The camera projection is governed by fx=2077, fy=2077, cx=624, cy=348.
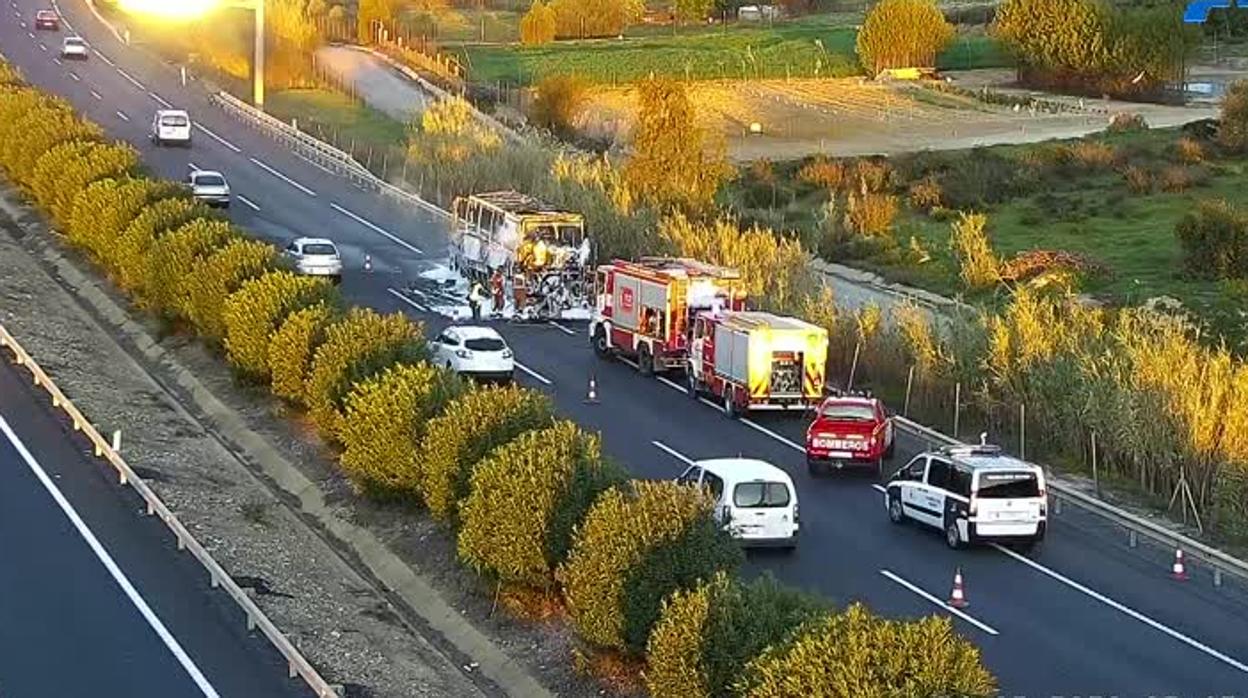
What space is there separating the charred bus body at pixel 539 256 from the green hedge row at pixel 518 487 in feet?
23.1

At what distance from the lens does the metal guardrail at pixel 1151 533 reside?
28828 mm

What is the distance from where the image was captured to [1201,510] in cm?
3144

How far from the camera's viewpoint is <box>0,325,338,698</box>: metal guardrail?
2245 cm

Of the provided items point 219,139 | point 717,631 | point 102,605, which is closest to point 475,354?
point 102,605

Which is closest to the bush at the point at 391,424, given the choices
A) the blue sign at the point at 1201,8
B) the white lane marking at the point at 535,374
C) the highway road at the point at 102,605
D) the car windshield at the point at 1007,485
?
the highway road at the point at 102,605

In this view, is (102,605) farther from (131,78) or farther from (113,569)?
(131,78)

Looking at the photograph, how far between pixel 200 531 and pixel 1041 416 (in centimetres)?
1462

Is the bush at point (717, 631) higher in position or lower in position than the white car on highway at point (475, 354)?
higher

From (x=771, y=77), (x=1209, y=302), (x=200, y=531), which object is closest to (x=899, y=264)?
(x=1209, y=302)

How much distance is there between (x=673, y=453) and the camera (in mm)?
35188

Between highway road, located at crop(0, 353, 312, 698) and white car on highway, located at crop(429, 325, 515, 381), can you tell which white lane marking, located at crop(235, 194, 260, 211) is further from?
highway road, located at crop(0, 353, 312, 698)

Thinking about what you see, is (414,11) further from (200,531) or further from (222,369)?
(200,531)

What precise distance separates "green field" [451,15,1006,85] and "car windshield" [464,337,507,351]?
224ft

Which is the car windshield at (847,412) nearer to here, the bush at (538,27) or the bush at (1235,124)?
the bush at (1235,124)
